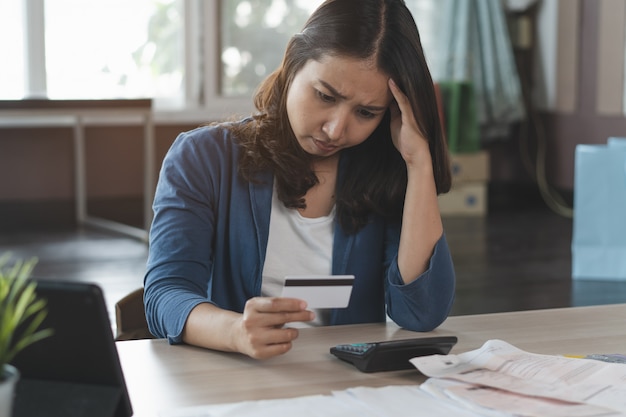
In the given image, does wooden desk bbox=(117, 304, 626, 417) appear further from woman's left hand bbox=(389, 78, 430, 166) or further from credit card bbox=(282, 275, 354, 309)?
woman's left hand bbox=(389, 78, 430, 166)

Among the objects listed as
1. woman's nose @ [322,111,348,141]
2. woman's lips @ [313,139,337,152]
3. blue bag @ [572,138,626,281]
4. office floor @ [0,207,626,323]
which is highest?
woman's nose @ [322,111,348,141]

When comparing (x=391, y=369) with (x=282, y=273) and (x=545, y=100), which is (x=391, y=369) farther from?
(x=545, y=100)

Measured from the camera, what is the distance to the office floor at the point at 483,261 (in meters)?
3.48

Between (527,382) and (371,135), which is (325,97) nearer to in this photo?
(371,135)

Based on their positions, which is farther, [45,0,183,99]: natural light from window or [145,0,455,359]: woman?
[45,0,183,99]: natural light from window

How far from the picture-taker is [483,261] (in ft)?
13.7

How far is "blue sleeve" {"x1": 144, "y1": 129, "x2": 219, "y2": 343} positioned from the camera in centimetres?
130

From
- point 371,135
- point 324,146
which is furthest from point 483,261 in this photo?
point 324,146

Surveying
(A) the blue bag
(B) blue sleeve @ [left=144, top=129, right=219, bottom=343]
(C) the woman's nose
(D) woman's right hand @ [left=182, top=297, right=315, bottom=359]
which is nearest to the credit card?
(D) woman's right hand @ [left=182, top=297, right=315, bottom=359]

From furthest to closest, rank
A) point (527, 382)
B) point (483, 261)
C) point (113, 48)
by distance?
1. point (113, 48)
2. point (483, 261)
3. point (527, 382)

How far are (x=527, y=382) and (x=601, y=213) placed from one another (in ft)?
9.46

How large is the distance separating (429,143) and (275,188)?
25 cm

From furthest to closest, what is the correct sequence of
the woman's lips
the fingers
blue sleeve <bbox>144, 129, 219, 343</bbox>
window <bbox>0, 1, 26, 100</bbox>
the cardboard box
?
the cardboard box, window <bbox>0, 1, 26, 100</bbox>, the woman's lips, blue sleeve <bbox>144, 129, 219, 343</bbox>, the fingers

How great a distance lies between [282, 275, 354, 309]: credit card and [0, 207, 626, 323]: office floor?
202cm
